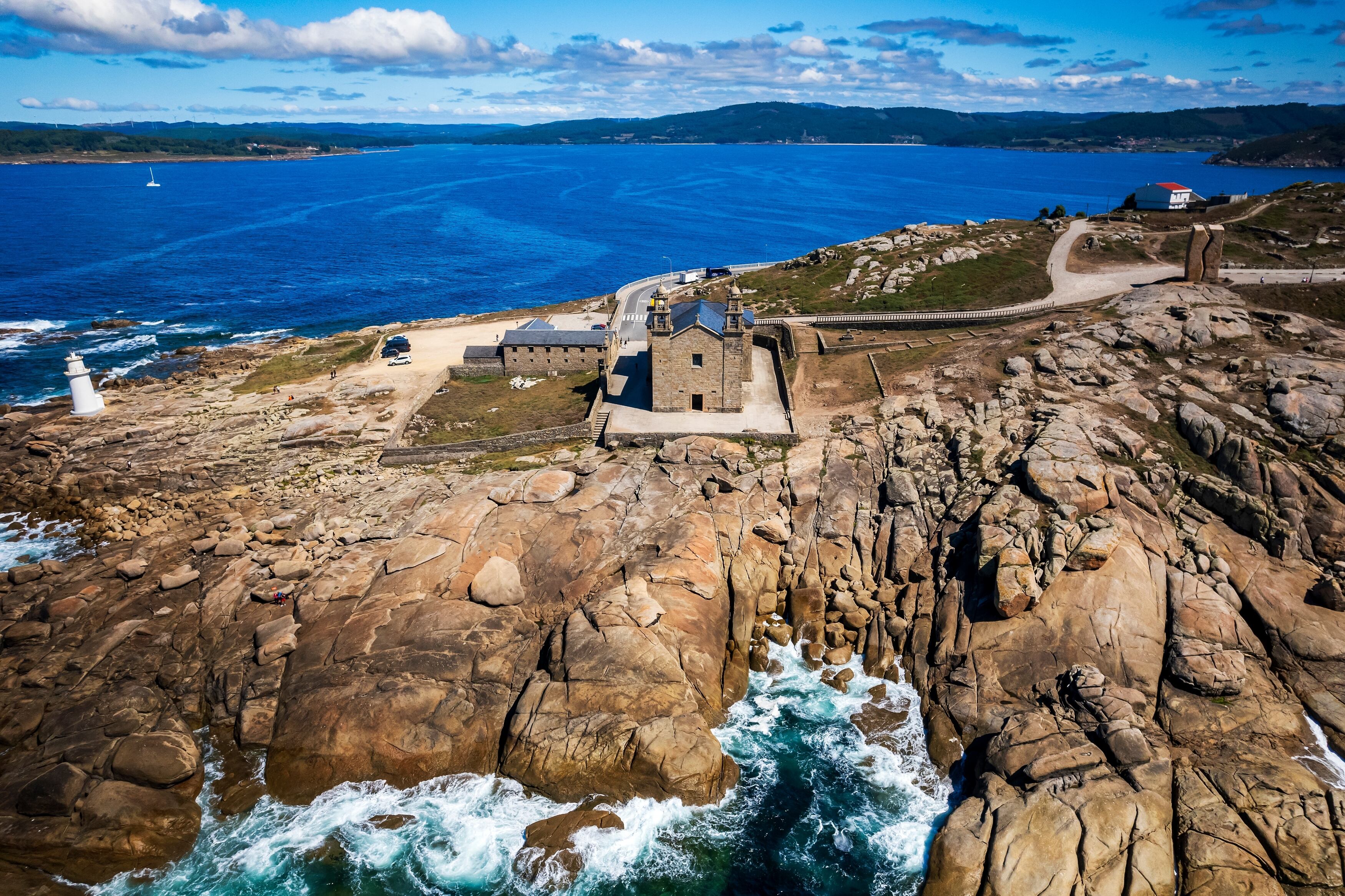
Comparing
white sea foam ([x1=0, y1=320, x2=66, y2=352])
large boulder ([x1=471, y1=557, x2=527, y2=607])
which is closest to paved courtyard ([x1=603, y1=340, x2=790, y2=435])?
large boulder ([x1=471, y1=557, x2=527, y2=607])

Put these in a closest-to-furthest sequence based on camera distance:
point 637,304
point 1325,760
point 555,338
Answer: point 1325,760, point 555,338, point 637,304

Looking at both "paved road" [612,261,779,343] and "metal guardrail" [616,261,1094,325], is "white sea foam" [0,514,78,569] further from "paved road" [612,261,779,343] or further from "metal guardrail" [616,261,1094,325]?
"metal guardrail" [616,261,1094,325]

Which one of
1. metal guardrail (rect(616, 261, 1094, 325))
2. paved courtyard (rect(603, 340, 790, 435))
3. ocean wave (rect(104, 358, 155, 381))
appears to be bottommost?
ocean wave (rect(104, 358, 155, 381))

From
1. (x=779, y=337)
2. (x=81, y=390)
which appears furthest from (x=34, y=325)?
(x=779, y=337)

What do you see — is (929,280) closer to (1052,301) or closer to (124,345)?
(1052,301)

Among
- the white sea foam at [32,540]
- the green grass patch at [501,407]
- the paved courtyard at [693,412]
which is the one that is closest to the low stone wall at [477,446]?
the green grass patch at [501,407]

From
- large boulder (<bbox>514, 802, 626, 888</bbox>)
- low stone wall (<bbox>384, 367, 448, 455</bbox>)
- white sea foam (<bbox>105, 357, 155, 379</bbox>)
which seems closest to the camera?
large boulder (<bbox>514, 802, 626, 888</bbox>)

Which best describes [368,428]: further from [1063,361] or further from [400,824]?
[1063,361]
